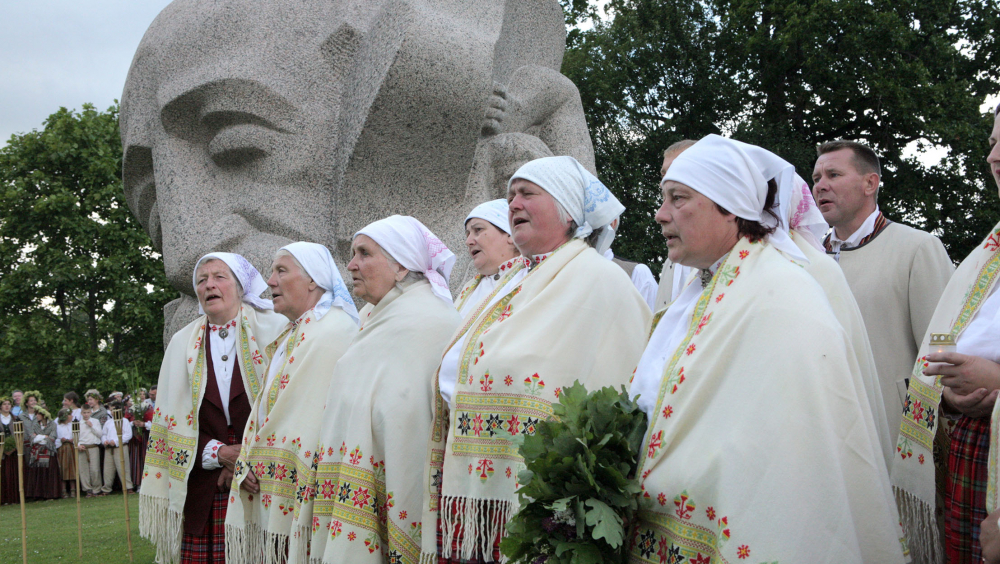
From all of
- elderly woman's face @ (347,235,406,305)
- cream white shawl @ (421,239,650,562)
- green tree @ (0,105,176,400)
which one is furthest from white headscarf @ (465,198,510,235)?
green tree @ (0,105,176,400)

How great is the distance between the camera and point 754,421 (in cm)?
250

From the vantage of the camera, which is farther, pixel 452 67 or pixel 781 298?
pixel 452 67

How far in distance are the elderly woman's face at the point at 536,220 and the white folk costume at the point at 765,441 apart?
1087 mm

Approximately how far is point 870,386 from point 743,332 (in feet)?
1.82

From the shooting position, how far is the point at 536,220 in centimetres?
377

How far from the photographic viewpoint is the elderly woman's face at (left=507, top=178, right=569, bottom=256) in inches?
149

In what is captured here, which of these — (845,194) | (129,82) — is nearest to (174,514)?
(845,194)

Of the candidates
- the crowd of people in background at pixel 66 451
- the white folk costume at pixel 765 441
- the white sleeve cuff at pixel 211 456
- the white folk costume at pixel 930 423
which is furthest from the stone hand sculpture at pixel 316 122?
the crowd of people in background at pixel 66 451

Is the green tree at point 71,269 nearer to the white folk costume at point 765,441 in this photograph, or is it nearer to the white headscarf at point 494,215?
the white headscarf at point 494,215

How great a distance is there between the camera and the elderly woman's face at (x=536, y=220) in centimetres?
377

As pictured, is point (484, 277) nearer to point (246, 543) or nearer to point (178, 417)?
point (246, 543)

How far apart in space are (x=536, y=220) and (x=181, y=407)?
2.77m

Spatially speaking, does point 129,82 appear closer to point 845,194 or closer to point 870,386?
point 845,194

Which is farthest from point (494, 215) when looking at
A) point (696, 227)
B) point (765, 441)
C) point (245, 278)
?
point (765, 441)
